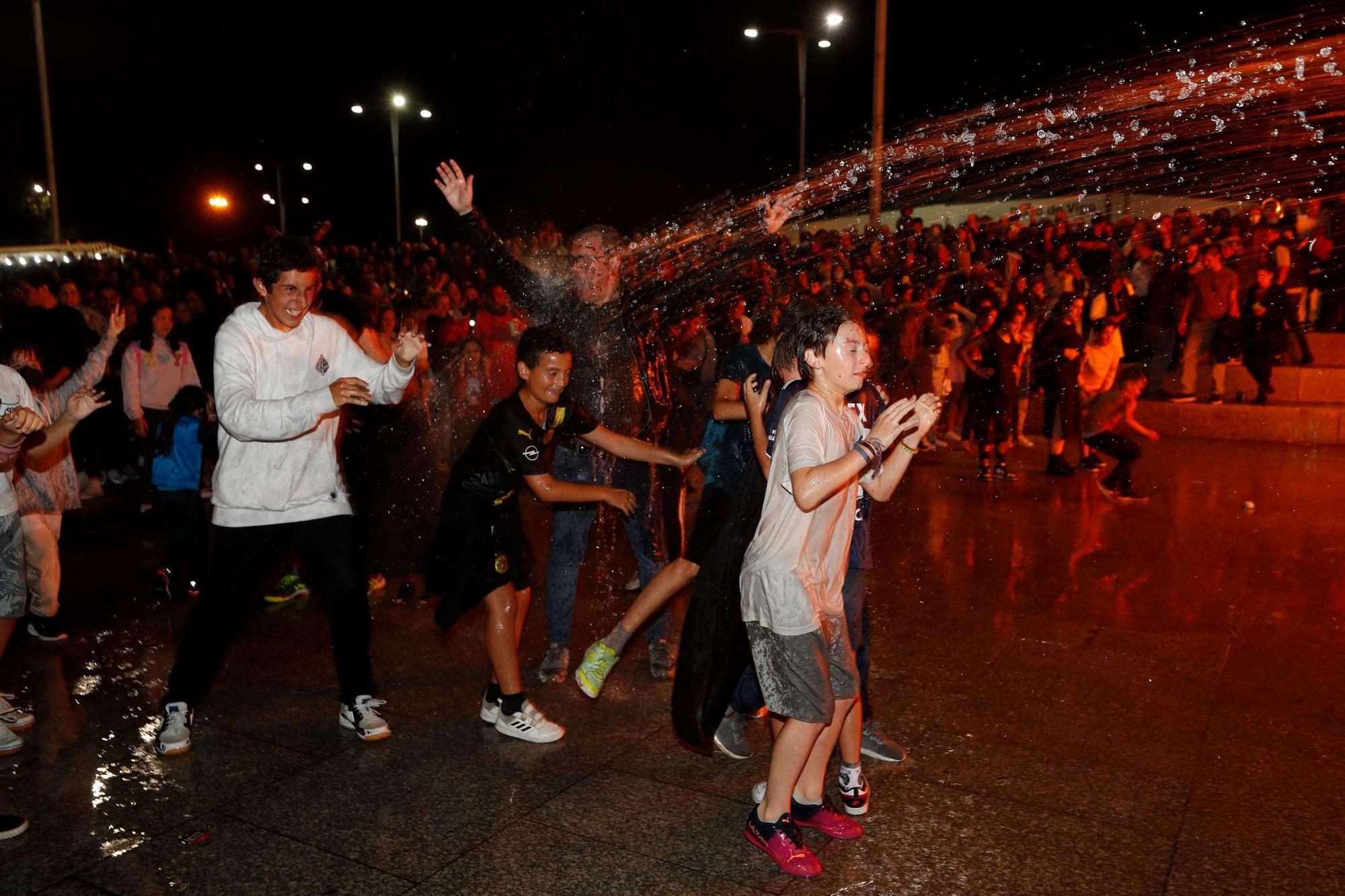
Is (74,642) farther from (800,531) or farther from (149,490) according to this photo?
(800,531)

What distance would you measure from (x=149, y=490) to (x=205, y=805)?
17.7 feet

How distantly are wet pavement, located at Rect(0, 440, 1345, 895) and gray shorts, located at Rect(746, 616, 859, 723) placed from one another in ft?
1.75

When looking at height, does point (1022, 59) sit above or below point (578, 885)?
above

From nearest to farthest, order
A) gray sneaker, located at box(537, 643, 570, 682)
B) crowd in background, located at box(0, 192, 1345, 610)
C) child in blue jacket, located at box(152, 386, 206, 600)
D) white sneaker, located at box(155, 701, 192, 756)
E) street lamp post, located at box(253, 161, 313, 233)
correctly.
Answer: white sneaker, located at box(155, 701, 192, 756), gray sneaker, located at box(537, 643, 570, 682), child in blue jacket, located at box(152, 386, 206, 600), crowd in background, located at box(0, 192, 1345, 610), street lamp post, located at box(253, 161, 313, 233)

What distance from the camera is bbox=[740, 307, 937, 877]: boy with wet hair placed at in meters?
3.44

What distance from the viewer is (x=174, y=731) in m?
4.39

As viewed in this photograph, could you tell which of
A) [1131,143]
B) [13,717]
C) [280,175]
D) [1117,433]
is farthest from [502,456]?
[280,175]

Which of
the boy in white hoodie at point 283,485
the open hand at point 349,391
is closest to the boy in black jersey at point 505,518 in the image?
the boy in white hoodie at point 283,485

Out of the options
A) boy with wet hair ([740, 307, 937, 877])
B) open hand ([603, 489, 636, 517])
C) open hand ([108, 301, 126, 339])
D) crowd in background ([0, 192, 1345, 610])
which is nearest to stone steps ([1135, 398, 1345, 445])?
crowd in background ([0, 192, 1345, 610])

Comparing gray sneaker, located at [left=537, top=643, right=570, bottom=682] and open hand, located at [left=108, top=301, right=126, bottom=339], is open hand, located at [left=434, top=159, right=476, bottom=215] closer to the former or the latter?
open hand, located at [left=108, top=301, right=126, bottom=339]

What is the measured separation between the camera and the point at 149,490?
870 centimetres

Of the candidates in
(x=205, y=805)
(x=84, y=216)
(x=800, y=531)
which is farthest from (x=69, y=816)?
(x=84, y=216)

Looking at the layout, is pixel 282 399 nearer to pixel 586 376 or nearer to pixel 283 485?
pixel 283 485

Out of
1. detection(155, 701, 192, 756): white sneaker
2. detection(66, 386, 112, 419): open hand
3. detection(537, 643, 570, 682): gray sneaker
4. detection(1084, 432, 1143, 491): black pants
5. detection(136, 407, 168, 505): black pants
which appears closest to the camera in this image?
detection(66, 386, 112, 419): open hand
